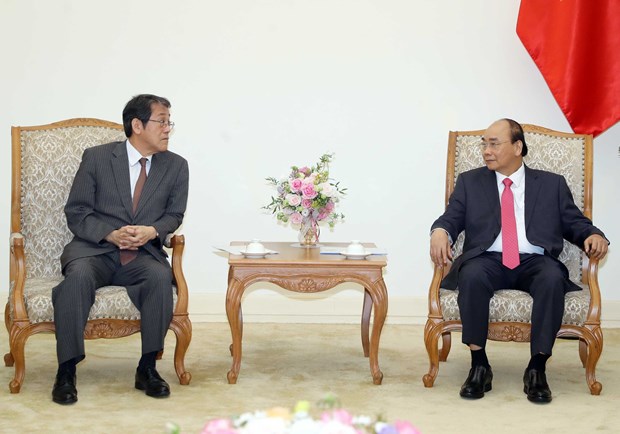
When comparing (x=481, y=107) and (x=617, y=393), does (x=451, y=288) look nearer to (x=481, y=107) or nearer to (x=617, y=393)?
(x=617, y=393)

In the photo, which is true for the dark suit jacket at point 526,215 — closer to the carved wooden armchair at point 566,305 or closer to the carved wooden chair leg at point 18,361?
the carved wooden armchair at point 566,305

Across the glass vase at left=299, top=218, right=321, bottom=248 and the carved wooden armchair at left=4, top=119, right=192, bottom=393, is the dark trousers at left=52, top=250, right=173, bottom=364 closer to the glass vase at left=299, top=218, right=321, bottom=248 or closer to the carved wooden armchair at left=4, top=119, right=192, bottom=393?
the carved wooden armchair at left=4, top=119, right=192, bottom=393

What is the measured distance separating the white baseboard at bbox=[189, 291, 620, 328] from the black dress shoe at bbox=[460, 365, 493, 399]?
1.73 meters

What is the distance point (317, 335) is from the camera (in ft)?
18.4

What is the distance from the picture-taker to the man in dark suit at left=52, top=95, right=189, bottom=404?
13.3 ft

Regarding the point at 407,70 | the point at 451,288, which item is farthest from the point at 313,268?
the point at 407,70

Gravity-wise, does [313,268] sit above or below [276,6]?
below

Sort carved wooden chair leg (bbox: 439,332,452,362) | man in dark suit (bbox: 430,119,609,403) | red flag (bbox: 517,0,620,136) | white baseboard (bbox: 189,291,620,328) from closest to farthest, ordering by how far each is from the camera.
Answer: man in dark suit (bbox: 430,119,609,403), carved wooden chair leg (bbox: 439,332,452,362), red flag (bbox: 517,0,620,136), white baseboard (bbox: 189,291,620,328)

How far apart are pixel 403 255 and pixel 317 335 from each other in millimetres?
846

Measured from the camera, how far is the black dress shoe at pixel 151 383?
4094mm

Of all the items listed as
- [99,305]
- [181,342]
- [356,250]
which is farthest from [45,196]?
[356,250]

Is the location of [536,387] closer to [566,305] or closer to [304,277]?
[566,305]

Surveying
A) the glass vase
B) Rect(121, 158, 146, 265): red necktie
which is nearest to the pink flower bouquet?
the glass vase

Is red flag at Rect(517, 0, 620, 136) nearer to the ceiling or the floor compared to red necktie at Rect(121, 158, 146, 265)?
nearer to the ceiling
